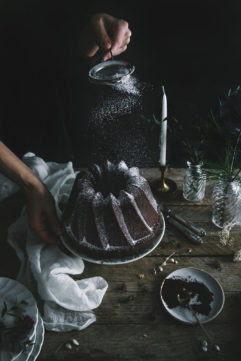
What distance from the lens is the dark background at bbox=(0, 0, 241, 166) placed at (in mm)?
1738

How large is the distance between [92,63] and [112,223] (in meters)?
1.14

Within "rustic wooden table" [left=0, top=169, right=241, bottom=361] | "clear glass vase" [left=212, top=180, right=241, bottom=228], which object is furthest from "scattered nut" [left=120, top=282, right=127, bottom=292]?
"clear glass vase" [left=212, top=180, right=241, bottom=228]

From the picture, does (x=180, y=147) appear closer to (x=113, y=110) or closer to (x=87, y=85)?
(x=87, y=85)

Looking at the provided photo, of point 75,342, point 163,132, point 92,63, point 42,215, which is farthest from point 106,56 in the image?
point 75,342

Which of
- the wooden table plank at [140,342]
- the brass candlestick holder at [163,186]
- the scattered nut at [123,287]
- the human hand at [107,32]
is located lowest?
the wooden table plank at [140,342]

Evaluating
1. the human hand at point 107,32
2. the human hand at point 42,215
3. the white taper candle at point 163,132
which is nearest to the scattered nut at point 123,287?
the human hand at point 42,215

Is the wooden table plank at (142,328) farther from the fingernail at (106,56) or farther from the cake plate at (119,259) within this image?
the fingernail at (106,56)

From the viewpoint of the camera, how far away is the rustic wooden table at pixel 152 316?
2.76 ft

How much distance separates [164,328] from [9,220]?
0.69m

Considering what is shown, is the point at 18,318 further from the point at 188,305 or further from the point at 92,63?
the point at 92,63

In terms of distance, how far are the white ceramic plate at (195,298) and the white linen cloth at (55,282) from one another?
21 cm

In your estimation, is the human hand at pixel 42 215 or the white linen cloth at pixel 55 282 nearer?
the white linen cloth at pixel 55 282

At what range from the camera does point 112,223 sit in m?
1.03

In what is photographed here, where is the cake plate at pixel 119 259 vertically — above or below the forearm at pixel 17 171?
below
